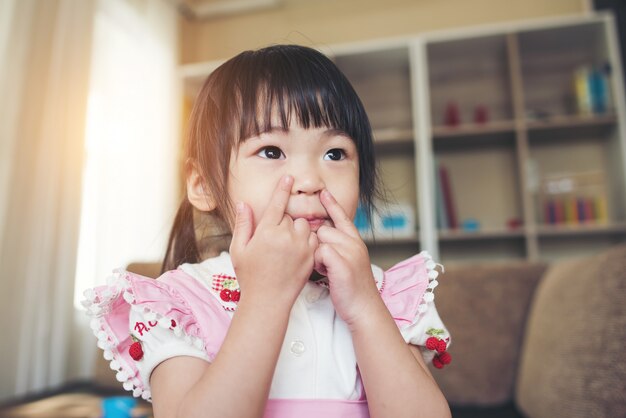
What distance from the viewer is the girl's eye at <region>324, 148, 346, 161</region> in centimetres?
68

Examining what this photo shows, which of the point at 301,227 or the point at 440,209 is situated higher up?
the point at 440,209

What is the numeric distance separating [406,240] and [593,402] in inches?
80.6

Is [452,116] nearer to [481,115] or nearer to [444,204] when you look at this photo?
[481,115]

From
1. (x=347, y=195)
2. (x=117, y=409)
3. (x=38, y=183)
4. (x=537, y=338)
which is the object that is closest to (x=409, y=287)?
(x=347, y=195)

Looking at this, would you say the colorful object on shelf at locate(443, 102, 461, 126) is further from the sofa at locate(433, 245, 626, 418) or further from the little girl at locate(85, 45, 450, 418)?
the little girl at locate(85, 45, 450, 418)

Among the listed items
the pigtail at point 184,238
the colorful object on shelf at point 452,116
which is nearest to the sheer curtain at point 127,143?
the pigtail at point 184,238

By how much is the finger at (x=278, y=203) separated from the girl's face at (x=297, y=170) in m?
0.01

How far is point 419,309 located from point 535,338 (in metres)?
0.72

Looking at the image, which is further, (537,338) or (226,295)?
(537,338)

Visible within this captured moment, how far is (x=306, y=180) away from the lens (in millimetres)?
630

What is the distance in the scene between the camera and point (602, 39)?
288 cm

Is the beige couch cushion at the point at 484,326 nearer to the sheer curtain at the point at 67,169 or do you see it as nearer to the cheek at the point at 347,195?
the cheek at the point at 347,195

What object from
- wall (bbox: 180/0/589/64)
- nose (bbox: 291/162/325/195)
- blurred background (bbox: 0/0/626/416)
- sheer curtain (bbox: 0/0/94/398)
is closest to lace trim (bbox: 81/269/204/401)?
nose (bbox: 291/162/325/195)

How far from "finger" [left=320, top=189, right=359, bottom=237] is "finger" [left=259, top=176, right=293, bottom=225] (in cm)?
5
